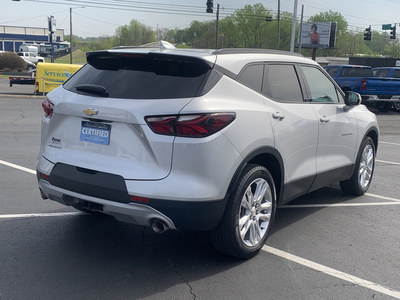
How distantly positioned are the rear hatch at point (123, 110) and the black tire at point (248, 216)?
703 mm

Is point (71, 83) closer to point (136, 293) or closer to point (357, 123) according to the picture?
point (136, 293)

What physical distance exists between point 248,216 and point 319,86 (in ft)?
6.70

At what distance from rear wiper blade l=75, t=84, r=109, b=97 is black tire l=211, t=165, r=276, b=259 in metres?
1.34

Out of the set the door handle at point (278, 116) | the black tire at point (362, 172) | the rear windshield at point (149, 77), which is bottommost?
the black tire at point (362, 172)


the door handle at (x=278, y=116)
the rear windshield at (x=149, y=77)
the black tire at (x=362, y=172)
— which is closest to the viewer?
the rear windshield at (x=149, y=77)

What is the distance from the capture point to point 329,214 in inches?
213

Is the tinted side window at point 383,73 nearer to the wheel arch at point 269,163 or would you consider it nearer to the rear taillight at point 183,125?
the wheel arch at point 269,163

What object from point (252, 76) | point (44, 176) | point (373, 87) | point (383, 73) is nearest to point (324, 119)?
point (252, 76)

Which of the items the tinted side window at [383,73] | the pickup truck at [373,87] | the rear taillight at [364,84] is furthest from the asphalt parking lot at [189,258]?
the tinted side window at [383,73]

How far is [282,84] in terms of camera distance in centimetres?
446

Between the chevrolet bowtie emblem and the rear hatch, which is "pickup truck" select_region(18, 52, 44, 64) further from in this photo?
the chevrolet bowtie emblem

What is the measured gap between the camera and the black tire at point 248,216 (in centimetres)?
366

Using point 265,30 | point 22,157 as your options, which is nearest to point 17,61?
point 22,157

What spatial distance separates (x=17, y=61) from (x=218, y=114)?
157 ft
